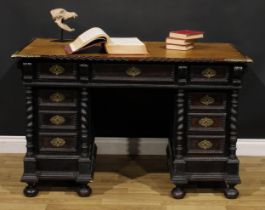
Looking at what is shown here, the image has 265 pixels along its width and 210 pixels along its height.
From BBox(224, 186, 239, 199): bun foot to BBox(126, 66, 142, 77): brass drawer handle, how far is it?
990 mm

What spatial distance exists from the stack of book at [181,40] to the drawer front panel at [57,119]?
79cm

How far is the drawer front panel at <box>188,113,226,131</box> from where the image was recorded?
3.43 metres

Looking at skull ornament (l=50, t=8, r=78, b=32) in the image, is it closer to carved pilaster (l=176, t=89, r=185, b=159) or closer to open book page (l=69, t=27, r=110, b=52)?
open book page (l=69, t=27, r=110, b=52)

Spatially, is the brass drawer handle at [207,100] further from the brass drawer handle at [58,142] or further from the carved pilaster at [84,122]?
the brass drawer handle at [58,142]

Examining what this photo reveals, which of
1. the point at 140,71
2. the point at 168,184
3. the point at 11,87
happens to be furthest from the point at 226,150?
the point at 11,87

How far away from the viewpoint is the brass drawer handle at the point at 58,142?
3465mm

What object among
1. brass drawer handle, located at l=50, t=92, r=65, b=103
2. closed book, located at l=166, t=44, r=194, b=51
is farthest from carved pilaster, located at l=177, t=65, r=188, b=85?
brass drawer handle, located at l=50, t=92, r=65, b=103

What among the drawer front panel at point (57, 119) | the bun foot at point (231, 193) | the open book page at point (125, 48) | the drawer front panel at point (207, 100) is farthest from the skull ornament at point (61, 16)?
the bun foot at point (231, 193)

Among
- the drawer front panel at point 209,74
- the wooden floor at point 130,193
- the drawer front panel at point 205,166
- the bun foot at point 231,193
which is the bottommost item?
the wooden floor at point 130,193

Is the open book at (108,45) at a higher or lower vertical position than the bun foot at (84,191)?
higher

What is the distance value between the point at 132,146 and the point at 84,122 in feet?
2.82

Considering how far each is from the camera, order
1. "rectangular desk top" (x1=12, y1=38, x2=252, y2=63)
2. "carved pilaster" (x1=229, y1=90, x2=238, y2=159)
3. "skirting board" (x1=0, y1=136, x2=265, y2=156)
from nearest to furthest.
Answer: "rectangular desk top" (x1=12, y1=38, x2=252, y2=63) < "carved pilaster" (x1=229, y1=90, x2=238, y2=159) < "skirting board" (x1=0, y1=136, x2=265, y2=156)

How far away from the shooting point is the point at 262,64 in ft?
13.3

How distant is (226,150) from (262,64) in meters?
0.92
